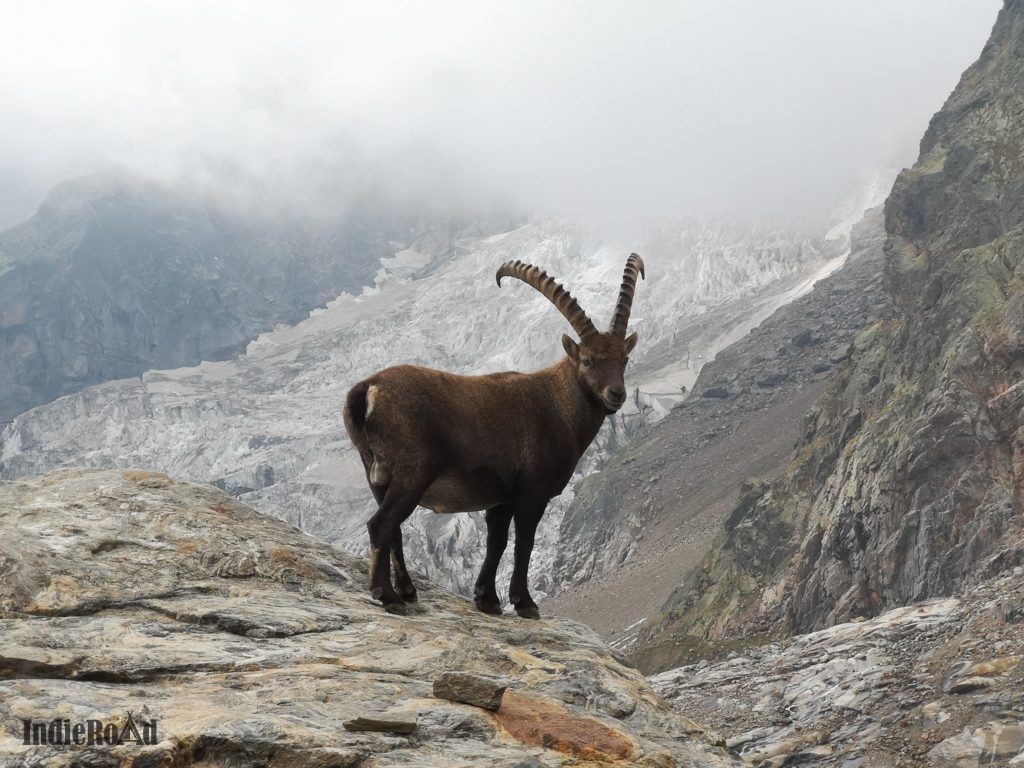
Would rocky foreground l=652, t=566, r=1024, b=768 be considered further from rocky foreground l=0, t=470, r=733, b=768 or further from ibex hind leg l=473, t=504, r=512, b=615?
rocky foreground l=0, t=470, r=733, b=768

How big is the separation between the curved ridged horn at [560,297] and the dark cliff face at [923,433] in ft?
121

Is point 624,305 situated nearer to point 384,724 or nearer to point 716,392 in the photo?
point 384,724

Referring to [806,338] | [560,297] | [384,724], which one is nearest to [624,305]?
[560,297]

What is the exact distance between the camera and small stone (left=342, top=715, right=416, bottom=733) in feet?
22.5

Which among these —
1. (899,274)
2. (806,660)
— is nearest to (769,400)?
(899,274)

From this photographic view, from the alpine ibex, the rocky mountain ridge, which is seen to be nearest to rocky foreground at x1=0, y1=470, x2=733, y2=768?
the alpine ibex

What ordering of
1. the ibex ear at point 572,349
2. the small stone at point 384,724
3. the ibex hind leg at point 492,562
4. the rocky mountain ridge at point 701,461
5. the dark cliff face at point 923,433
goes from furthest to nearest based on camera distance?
the rocky mountain ridge at point 701,461, the dark cliff face at point 923,433, the ibex ear at point 572,349, the ibex hind leg at point 492,562, the small stone at point 384,724

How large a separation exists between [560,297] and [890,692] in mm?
16816

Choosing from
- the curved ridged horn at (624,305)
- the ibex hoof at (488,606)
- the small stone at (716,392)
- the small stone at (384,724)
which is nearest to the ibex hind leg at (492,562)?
the ibex hoof at (488,606)

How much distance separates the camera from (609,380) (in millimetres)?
12109

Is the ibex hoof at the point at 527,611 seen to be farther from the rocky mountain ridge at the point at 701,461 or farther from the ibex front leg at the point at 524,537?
the rocky mountain ridge at the point at 701,461

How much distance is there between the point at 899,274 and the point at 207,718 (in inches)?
3844

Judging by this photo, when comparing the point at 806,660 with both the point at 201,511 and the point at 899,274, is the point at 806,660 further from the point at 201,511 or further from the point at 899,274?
the point at 899,274

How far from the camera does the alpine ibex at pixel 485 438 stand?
10742 mm
